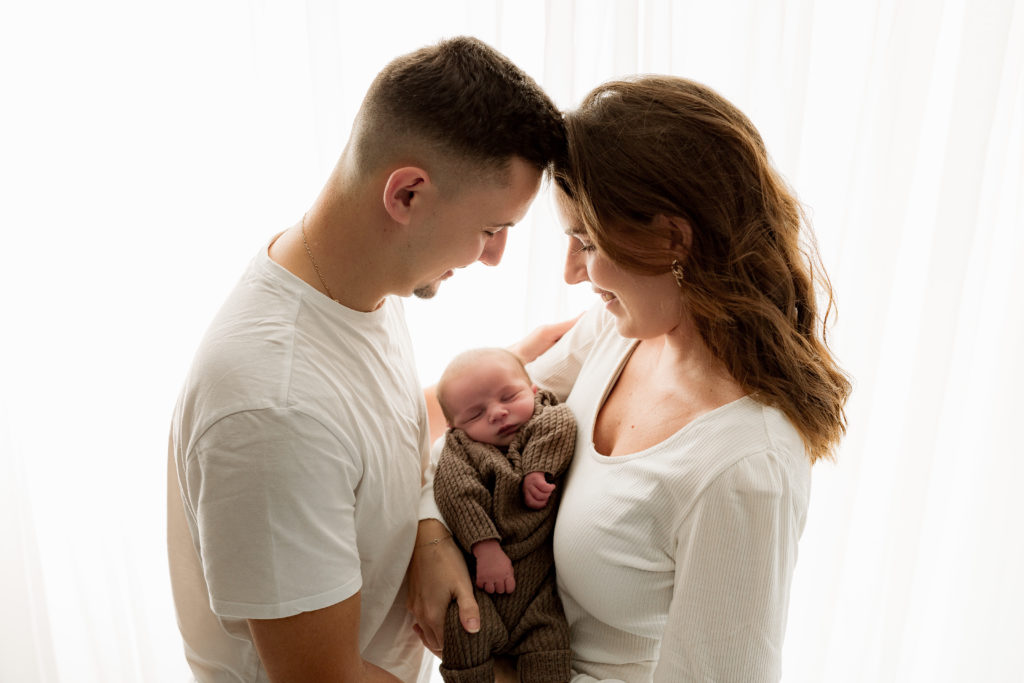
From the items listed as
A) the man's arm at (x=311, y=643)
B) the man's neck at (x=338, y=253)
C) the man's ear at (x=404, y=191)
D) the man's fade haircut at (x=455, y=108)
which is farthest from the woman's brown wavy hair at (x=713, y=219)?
the man's arm at (x=311, y=643)

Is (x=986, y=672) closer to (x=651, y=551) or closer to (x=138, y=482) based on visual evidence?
(x=651, y=551)

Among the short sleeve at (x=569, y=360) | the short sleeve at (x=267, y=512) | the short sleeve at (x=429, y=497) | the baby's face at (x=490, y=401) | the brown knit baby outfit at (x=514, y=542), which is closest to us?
the short sleeve at (x=267, y=512)

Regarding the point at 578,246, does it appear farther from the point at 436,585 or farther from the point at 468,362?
the point at 436,585

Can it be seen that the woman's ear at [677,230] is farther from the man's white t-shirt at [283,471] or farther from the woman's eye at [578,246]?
the man's white t-shirt at [283,471]

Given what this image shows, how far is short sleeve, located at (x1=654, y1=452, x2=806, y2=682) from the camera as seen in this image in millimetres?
1158

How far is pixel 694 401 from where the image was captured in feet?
4.38

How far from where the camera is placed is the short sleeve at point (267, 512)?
115 cm

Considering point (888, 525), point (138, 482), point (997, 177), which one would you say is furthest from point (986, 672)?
point (138, 482)

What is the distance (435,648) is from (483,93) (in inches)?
39.8

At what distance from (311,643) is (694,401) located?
2.41ft

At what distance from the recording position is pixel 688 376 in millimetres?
1392

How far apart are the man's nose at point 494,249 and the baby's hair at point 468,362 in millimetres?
248

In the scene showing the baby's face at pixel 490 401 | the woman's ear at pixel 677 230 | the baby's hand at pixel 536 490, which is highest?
the woman's ear at pixel 677 230

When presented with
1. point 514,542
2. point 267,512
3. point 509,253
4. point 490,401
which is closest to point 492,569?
point 514,542
